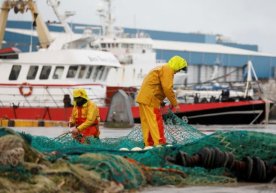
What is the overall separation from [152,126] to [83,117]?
5.72 feet

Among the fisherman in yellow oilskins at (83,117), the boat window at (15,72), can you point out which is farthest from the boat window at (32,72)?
the fisherman in yellow oilskins at (83,117)

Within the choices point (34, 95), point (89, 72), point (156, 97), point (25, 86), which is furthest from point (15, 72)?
point (156, 97)

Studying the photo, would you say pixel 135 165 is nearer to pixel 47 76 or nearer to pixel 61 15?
pixel 47 76

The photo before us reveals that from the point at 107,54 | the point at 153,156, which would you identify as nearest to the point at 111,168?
the point at 153,156

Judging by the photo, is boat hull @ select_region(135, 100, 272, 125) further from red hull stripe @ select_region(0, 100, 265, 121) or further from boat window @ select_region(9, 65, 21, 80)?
boat window @ select_region(9, 65, 21, 80)

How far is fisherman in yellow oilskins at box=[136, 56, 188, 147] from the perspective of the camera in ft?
32.5

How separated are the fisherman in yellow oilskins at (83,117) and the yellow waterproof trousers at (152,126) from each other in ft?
4.21

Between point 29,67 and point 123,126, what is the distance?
8.00 meters

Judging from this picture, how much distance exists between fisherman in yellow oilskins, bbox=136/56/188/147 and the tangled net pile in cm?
147

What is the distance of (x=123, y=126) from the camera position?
23188mm

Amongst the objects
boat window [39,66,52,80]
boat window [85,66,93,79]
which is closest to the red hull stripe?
boat window [39,66,52,80]

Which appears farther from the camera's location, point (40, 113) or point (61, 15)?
point (61, 15)

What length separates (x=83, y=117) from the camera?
11375 millimetres

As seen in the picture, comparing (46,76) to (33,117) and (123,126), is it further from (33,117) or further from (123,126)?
(123,126)
